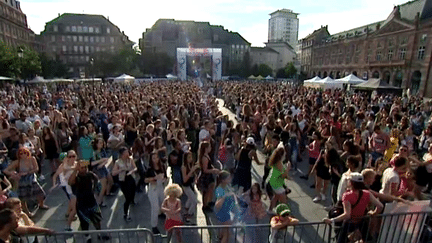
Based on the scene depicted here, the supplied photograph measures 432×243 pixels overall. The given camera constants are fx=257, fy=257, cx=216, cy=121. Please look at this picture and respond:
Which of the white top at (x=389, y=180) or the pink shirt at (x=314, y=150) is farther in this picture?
the pink shirt at (x=314, y=150)

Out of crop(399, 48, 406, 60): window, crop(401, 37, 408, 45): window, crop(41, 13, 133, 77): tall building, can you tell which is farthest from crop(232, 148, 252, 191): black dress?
crop(41, 13, 133, 77): tall building

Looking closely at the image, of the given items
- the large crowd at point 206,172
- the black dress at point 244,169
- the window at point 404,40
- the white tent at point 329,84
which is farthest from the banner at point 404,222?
the window at point 404,40

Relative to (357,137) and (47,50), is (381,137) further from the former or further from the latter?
(47,50)

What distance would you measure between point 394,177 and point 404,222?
29.5 inches

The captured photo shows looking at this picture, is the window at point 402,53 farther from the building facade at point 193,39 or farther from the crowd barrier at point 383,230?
the building facade at point 193,39

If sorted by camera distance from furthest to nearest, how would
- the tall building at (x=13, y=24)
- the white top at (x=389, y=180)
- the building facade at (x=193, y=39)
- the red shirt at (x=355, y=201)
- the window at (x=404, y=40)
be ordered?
the building facade at (x=193, y=39)
the tall building at (x=13, y=24)
the window at (x=404, y=40)
the white top at (x=389, y=180)
the red shirt at (x=355, y=201)

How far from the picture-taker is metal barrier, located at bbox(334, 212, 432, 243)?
3.50 m

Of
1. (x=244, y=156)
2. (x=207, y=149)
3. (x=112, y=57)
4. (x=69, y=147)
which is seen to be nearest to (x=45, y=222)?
(x=69, y=147)

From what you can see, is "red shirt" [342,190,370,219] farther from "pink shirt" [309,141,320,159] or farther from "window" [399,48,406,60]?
"window" [399,48,406,60]

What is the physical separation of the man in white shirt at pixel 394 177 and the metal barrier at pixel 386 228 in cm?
54

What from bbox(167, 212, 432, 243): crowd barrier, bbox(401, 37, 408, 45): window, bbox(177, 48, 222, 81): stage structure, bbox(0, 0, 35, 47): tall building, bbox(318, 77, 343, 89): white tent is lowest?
bbox(167, 212, 432, 243): crowd barrier

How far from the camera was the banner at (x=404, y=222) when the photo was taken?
11.7ft

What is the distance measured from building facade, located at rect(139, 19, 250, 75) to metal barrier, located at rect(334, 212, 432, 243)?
76314 millimetres

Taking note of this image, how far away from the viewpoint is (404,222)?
11.8 ft
